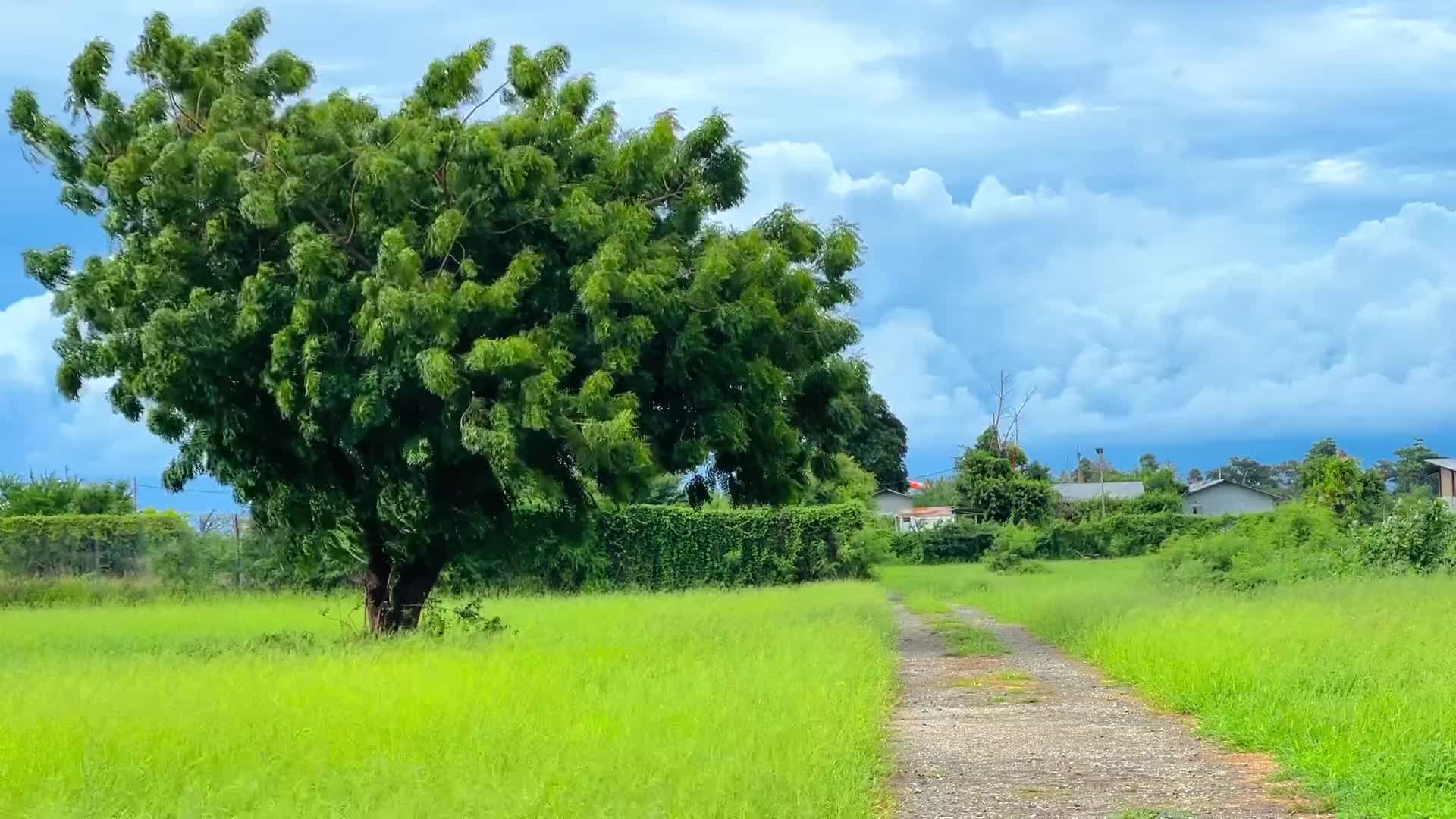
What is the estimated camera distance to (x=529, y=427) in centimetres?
1725

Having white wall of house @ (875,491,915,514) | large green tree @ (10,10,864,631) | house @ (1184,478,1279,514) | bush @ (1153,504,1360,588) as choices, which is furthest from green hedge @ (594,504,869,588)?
house @ (1184,478,1279,514)

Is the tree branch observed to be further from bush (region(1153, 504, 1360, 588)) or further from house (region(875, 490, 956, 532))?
house (region(875, 490, 956, 532))

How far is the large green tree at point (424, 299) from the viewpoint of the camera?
1744cm

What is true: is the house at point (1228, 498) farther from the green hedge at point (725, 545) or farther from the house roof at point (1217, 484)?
the green hedge at point (725, 545)

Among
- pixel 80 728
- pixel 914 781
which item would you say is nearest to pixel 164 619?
pixel 80 728

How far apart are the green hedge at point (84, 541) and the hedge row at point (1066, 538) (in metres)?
29.9

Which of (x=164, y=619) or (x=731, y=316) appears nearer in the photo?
(x=731, y=316)

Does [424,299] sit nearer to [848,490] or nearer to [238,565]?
[238,565]

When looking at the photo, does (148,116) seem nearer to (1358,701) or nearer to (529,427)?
(529,427)

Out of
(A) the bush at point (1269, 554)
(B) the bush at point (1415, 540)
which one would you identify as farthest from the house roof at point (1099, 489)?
(B) the bush at point (1415, 540)

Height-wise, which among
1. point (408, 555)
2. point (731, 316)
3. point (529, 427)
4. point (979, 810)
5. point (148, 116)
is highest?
point (148, 116)

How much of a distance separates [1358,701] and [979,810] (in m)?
4.21

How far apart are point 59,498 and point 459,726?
127 feet

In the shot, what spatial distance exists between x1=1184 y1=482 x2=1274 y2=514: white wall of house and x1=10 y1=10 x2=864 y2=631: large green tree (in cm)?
7627
